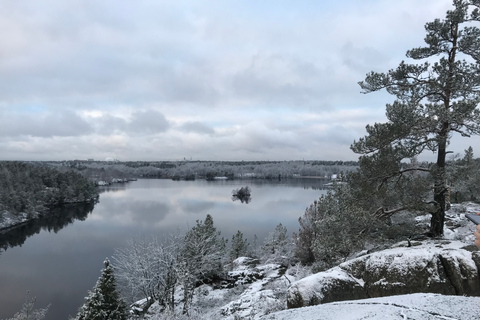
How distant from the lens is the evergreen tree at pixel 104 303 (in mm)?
11766

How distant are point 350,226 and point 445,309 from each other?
530 centimetres

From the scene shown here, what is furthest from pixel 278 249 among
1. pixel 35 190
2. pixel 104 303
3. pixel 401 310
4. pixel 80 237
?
pixel 35 190

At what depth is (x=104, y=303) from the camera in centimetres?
1207

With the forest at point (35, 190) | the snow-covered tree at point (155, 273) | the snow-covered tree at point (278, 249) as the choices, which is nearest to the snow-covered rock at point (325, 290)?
the snow-covered tree at point (155, 273)

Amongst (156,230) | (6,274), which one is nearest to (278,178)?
(156,230)

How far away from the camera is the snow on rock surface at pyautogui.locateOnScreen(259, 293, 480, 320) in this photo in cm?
338

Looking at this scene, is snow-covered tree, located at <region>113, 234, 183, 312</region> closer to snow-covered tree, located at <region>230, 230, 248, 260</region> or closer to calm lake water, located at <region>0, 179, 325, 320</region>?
calm lake water, located at <region>0, 179, 325, 320</region>

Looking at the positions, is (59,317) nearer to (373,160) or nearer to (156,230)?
(156,230)

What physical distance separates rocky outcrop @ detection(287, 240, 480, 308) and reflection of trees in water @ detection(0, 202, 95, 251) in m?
44.5

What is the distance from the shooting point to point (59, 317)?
18.6 m

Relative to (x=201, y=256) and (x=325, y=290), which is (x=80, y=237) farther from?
(x=325, y=290)

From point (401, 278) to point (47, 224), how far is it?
57.3 meters

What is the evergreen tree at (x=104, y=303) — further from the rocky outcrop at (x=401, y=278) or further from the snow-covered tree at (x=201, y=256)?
the rocky outcrop at (x=401, y=278)

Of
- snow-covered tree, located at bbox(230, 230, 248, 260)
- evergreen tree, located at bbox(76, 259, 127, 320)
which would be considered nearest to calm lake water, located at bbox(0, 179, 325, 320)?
snow-covered tree, located at bbox(230, 230, 248, 260)
